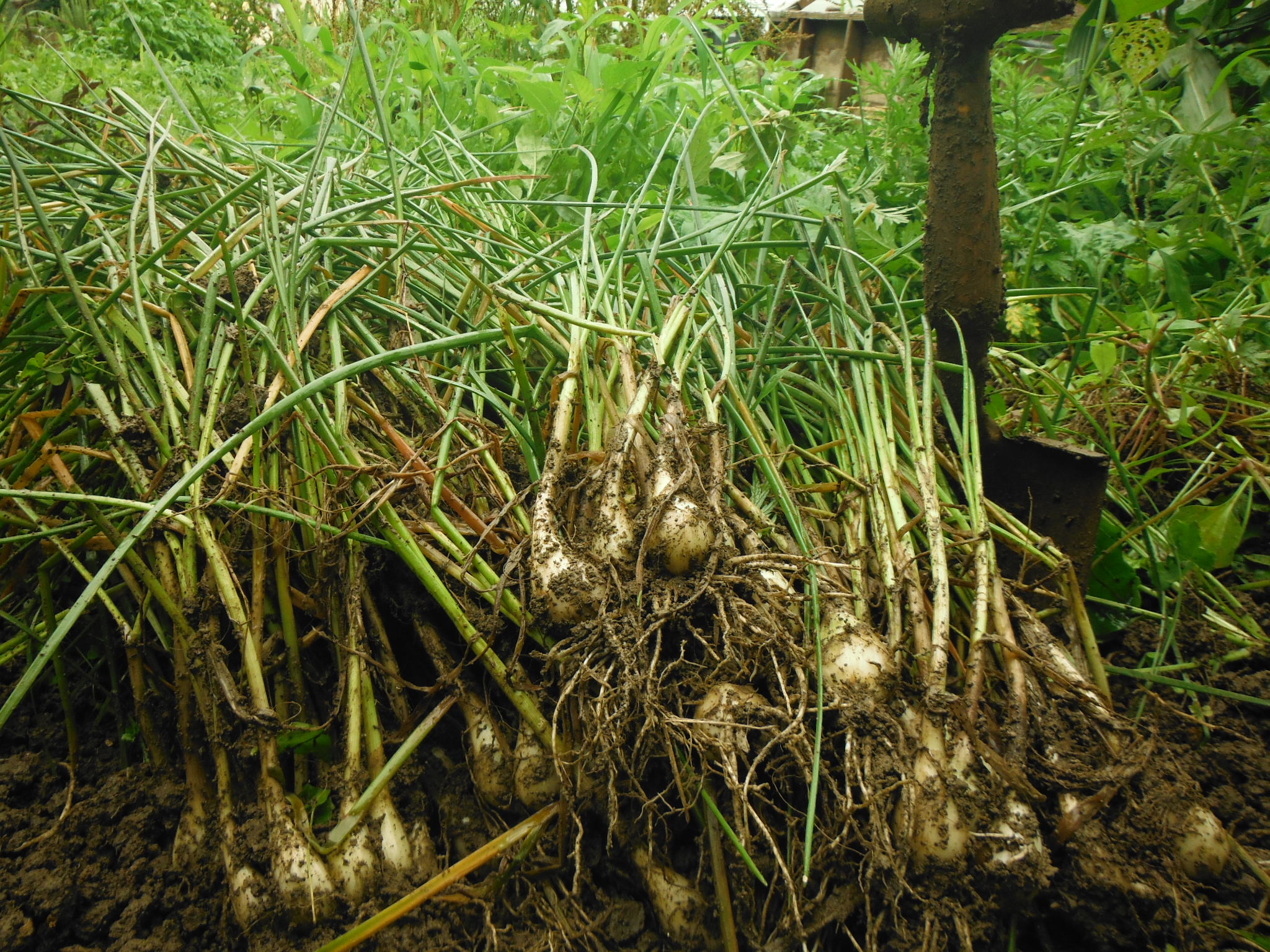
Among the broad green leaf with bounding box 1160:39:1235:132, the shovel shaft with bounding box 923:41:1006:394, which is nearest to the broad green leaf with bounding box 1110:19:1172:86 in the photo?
the shovel shaft with bounding box 923:41:1006:394

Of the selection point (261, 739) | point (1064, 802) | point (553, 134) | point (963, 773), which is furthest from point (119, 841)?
point (553, 134)

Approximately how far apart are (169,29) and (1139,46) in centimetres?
691

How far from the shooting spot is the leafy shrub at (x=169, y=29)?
512 cm

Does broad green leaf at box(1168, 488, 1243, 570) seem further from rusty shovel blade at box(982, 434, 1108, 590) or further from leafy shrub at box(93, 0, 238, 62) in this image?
leafy shrub at box(93, 0, 238, 62)

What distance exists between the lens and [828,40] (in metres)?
6.07

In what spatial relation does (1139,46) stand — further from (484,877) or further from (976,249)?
(484,877)

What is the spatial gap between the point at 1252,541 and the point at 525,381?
1.43 meters

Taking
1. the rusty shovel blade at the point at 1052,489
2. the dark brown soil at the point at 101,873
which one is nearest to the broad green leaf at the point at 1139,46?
the rusty shovel blade at the point at 1052,489

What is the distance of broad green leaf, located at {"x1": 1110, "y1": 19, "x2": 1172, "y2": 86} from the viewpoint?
1.28 meters

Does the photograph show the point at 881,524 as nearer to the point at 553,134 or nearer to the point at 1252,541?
the point at 1252,541

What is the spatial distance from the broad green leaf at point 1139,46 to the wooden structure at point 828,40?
4564 mm

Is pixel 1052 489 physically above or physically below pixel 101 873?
above

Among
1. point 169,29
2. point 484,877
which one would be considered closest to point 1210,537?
point 484,877

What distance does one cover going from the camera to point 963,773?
33.1 inches
